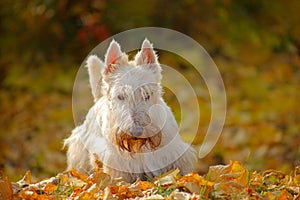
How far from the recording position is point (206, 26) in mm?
12047

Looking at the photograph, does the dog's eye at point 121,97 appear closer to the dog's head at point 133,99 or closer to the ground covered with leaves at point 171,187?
the dog's head at point 133,99

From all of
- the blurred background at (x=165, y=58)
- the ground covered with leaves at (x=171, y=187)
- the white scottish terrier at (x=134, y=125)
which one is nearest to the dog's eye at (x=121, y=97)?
the white scottish terrier at (x=134, y=125)

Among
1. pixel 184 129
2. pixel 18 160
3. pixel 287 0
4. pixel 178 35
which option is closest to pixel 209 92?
pixel 178 35

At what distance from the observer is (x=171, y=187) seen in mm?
4293

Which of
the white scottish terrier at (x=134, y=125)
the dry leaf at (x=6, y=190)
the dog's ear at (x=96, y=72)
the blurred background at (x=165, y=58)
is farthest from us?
the blurred background at (x=165, y=58)

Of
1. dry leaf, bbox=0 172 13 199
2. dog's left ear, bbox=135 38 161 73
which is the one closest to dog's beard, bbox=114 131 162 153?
dog's left ear, bbox=135 38 161 73

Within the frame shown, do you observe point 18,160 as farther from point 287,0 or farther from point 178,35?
point 287,0

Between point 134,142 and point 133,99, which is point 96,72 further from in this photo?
point 134,142

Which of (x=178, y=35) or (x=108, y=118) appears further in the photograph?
(x=178, y=35)

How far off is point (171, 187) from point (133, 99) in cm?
82

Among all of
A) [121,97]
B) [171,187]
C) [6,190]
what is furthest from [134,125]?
[6,190]

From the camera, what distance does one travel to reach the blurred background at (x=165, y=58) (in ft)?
30.1

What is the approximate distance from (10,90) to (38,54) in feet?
2.53

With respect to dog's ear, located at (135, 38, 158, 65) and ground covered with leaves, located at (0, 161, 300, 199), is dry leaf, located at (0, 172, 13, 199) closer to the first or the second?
ground covered with leaves, located at (0, 161, 300, 199)
